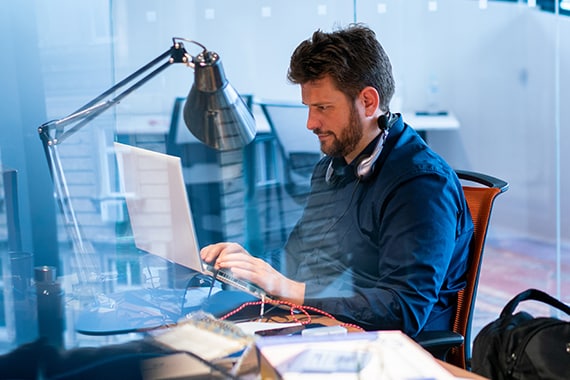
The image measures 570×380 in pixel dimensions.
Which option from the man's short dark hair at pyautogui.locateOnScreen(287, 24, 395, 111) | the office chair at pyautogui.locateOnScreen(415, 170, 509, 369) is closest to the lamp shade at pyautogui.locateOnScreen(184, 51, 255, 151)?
the man's short dark hair at pyautogui.locateOnScreen(287, 24, 395, 111)

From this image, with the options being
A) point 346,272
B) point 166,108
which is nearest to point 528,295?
point 346,272

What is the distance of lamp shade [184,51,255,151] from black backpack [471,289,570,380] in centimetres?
68

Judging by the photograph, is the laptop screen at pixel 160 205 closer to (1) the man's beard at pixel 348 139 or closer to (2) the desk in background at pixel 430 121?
(1) the man's beard at pixel 348 139

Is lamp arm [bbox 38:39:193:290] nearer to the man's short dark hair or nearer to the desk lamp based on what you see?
the desk lamp

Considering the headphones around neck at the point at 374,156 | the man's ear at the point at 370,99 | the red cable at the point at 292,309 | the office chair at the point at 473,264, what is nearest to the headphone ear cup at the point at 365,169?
the headphones around neck at the point at 374,156

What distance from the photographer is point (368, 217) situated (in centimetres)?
163

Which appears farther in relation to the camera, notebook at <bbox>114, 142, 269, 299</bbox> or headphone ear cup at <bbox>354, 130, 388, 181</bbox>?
headphone ear cup at <bbox>354, 130, 388, 181</bbox>

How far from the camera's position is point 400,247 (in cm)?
150

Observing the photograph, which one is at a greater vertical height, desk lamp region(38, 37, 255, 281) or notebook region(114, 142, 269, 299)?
desk lamp region(38, 37, 255, 281)

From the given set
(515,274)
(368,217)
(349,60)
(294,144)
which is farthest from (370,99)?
(515,274)

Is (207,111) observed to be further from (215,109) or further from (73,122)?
(73,122)

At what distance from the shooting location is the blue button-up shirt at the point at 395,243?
4.81ft

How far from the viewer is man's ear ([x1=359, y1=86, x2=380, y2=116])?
1.70 metres

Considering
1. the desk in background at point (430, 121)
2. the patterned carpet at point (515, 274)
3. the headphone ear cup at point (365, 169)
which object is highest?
the headphone ear cup at point (365, 169)
